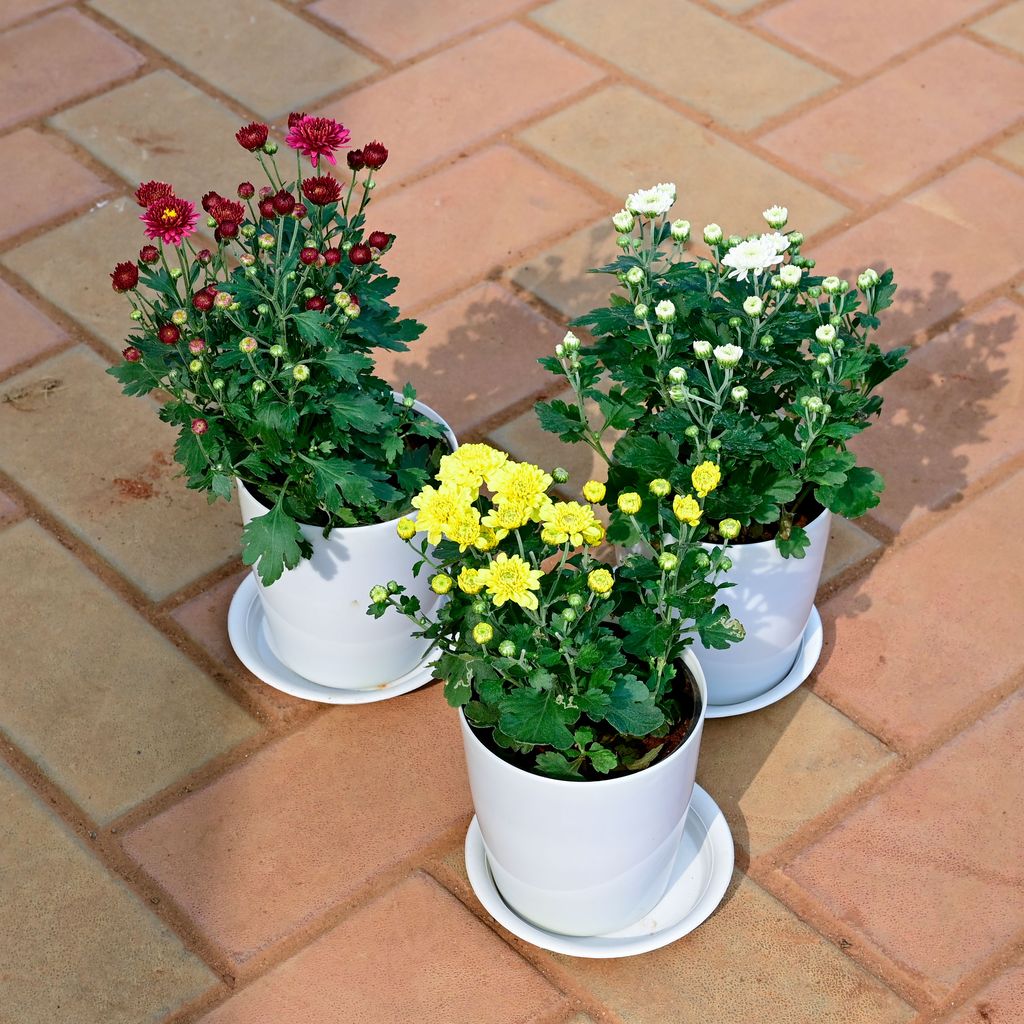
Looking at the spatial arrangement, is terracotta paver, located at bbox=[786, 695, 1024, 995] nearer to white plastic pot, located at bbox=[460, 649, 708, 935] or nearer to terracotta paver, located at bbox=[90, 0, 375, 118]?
white plastic pot, located at bbox=[460, 649, 708, 935]

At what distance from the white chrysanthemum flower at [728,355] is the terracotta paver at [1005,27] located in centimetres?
199

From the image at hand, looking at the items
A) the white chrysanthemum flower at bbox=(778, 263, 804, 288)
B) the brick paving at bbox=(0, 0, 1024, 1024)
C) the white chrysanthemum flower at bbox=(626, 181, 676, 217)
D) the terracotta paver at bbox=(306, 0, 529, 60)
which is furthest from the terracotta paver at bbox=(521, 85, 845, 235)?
the white chrysanthemum flower at bbox=(778, 263, 804, 288)

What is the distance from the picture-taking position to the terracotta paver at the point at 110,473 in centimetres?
235

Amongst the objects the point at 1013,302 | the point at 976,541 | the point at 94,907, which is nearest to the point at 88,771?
the point at 94,907

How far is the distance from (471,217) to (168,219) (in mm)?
1261

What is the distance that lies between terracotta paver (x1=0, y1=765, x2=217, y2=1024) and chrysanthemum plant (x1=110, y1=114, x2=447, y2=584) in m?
0.46

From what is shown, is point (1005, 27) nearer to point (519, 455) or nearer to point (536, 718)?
point (519, 455)

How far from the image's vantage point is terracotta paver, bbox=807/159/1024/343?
272 cm

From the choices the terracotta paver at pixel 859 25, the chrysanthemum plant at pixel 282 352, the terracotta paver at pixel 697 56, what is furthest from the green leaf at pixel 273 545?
the terracotta paver at pixel 859 25

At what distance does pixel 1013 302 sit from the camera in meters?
2.73

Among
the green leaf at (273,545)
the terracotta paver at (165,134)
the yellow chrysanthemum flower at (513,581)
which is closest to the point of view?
the yellow chrysanthemum flower at (513,581)

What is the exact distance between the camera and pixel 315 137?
176 centimetres

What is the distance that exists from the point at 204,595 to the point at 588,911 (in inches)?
32.3

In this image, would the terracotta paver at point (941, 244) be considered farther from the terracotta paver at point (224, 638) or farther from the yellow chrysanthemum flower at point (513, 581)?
the yellow chrysanthemum flower at point (513, 581)
